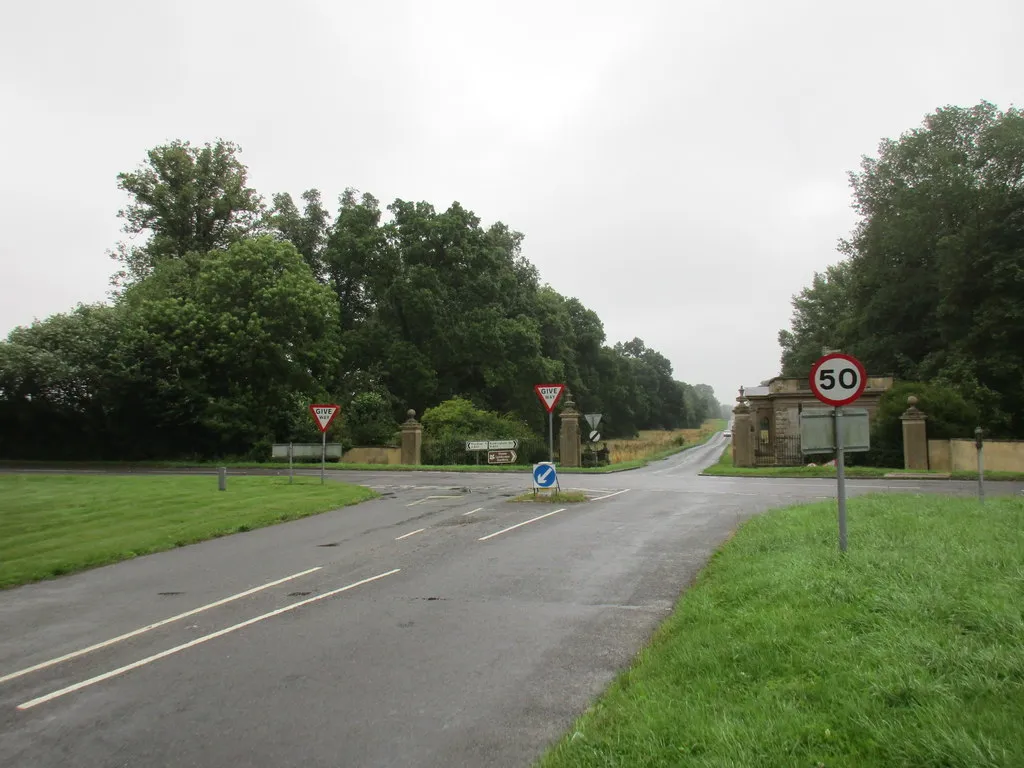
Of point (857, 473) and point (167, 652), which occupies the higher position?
point (857, 473)

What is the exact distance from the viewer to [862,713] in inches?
155

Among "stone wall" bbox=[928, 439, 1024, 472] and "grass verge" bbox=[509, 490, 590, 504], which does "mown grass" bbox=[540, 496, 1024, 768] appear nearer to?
"grass verge" bbox=[509, 490, 590, 504]

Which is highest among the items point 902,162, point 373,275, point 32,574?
point 902,162

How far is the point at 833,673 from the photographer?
15.1 feet

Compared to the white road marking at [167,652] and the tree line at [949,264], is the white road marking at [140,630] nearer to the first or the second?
the white road marking at [167,652]

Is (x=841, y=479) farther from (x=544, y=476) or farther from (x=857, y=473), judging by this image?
(x=857, y=473)

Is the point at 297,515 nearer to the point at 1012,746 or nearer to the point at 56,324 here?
the point at 1012,746

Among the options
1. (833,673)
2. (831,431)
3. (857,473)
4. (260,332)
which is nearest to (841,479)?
(831,431)

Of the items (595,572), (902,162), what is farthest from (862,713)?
(902,162)

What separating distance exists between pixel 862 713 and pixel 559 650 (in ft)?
9.05

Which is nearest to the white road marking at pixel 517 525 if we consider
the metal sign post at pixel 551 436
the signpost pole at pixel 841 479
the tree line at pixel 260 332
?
the metal sign post at pixel 551 436

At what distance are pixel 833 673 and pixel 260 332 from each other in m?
38.4

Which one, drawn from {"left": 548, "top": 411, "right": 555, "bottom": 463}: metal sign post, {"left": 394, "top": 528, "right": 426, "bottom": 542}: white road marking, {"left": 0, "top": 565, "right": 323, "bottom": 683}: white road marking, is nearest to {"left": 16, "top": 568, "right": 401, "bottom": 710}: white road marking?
{"left": 0, "top": 565, "right": 323, "bottom": 683}: white road marking

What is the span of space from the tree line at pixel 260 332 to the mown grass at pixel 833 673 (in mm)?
36505
